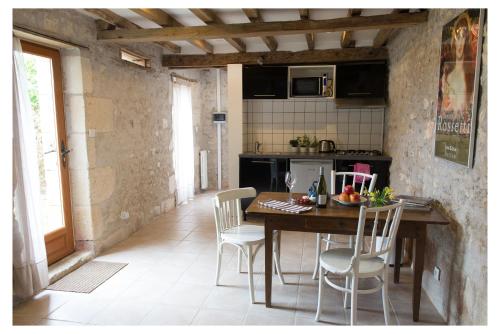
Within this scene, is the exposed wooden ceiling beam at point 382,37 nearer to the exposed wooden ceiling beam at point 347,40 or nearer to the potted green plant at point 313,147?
the exposed wooden ceiling beam at point 347,40

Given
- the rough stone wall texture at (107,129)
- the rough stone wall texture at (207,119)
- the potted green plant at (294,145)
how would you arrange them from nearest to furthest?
the rough stone wall texture at (107,129)
the potted green plant at (294,145)
the rough stone wall texture at (207,119)

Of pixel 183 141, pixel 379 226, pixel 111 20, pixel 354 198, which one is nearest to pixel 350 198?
pixel 354 198

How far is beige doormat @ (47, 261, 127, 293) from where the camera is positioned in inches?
119

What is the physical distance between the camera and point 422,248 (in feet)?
7.92

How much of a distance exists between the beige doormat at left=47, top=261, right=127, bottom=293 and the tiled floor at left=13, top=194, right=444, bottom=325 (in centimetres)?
8

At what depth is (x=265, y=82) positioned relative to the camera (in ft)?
16.5

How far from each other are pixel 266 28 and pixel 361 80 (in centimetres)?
196

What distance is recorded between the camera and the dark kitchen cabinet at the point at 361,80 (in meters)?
4.77

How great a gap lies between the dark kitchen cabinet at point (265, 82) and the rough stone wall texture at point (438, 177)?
1.47m

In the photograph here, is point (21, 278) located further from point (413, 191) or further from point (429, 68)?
point (429, 68)

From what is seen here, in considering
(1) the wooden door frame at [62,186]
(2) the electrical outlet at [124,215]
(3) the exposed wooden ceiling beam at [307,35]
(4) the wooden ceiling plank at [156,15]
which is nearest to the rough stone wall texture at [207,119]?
(3) the exposed wooden ceiling beam at [307,35]

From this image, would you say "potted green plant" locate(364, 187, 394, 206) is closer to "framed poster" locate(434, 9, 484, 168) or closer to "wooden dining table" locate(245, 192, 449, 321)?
"wooden dining table" locate(245, 192, 449, 321)

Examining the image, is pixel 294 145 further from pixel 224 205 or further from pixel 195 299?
pixel 195 299
